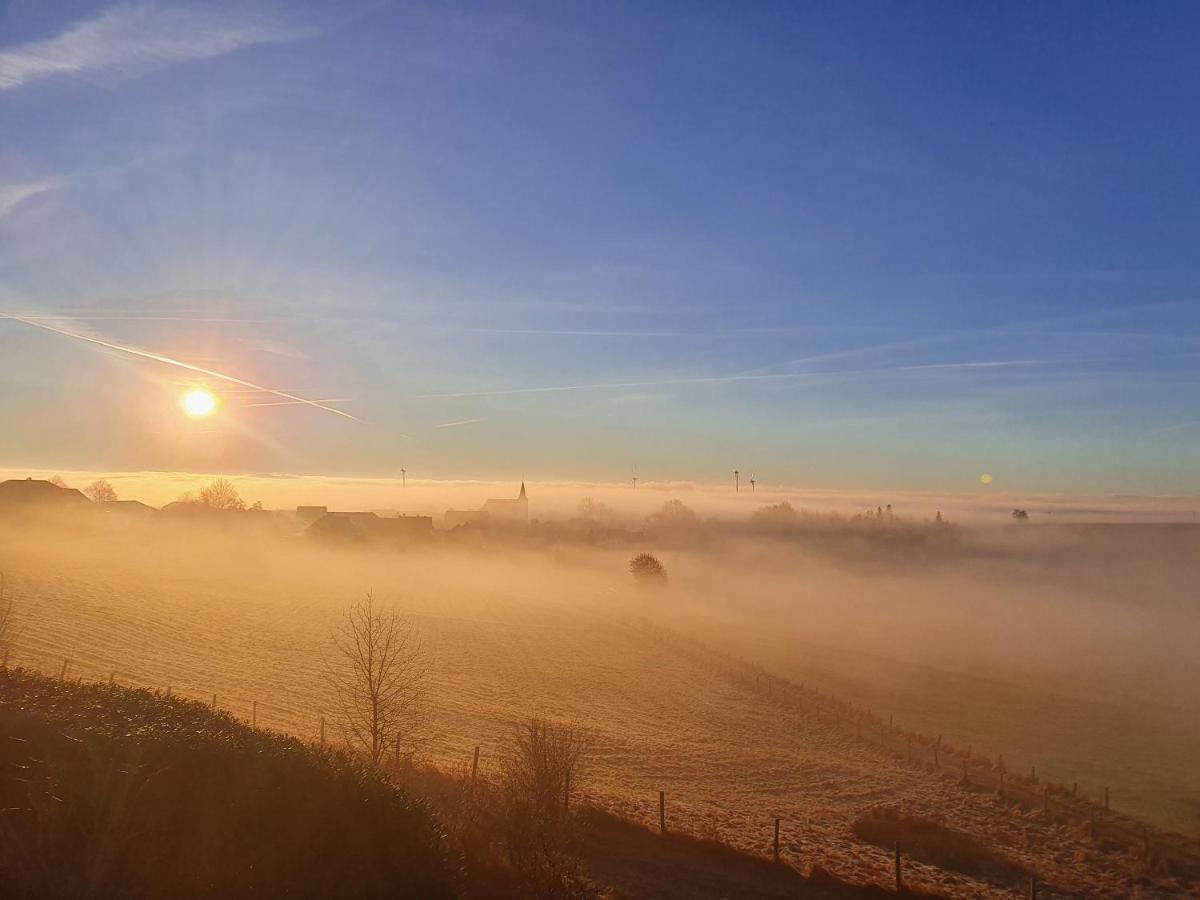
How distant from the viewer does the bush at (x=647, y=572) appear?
9531 cm

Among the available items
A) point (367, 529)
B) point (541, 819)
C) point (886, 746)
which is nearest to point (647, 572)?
point (367, 529)

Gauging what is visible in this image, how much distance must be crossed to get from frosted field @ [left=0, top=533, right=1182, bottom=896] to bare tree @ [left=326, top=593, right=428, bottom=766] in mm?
1015

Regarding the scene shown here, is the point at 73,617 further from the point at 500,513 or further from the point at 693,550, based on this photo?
the point at 500,513

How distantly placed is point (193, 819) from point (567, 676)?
121 feet

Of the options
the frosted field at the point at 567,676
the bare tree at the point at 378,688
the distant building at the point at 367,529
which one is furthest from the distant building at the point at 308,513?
the bare tree at the point at 378,688

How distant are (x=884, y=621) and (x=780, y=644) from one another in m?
27.0

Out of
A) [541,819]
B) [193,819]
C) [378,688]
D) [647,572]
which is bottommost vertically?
[647,572]

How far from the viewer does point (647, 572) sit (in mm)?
96000

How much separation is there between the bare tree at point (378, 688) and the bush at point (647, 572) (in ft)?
139

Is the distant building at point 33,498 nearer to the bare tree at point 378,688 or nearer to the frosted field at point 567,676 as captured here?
the frosted field at point 567,676

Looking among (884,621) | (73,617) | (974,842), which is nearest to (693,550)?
(884,621)

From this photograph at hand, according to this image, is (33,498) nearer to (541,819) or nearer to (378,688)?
(378,688)

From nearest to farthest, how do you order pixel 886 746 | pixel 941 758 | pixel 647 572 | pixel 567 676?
pixel 941 758 < pixel 886 746 < pixel 567 676 < pixel 647 572

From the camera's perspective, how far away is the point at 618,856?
2008cm
